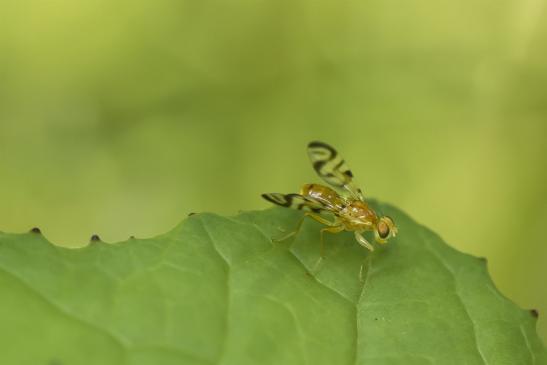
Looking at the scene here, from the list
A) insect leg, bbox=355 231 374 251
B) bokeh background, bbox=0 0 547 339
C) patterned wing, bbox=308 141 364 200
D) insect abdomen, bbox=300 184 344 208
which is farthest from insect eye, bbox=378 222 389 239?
bokeh background, bbox=0 0 547 339

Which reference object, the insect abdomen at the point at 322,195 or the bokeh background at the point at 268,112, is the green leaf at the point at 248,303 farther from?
the bokeh background at the point at 268,112

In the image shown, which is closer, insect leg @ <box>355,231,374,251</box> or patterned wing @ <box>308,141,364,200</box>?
insect leg @ <box>355,231,374,251</box>

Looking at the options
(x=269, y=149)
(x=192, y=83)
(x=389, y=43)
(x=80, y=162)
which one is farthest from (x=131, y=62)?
(x=389, y=43)

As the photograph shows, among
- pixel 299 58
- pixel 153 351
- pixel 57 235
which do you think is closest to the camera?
pixel 153 351

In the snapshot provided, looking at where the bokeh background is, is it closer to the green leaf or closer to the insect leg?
the insect leg

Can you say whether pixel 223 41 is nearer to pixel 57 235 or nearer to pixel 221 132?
pixel 221 132

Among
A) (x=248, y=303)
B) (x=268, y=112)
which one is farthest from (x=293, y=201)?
(x=268, y=112)
